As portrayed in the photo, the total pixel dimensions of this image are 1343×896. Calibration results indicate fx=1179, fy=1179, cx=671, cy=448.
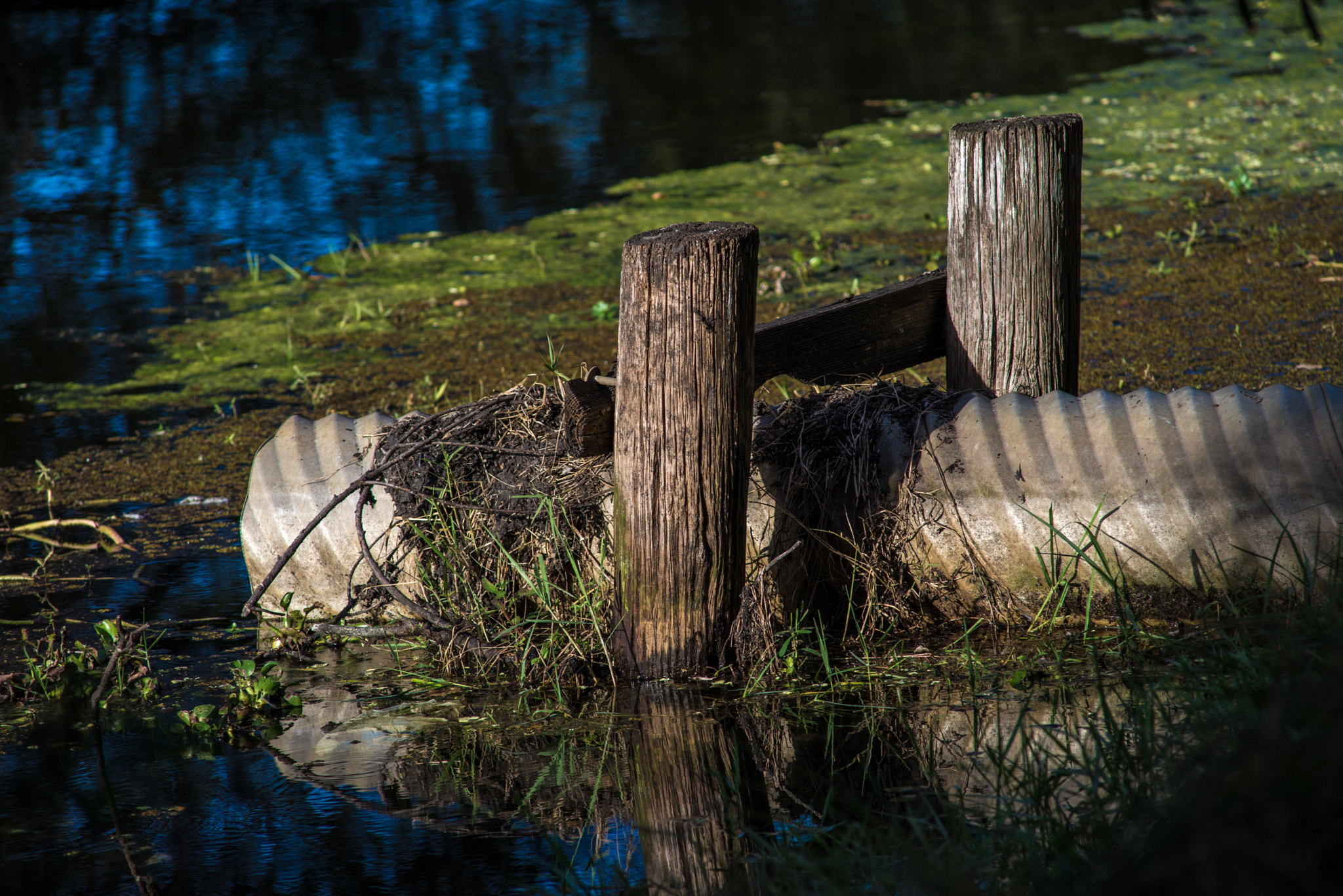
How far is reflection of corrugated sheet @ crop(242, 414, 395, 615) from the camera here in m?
3.44

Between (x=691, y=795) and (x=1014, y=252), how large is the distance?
1.71 metres

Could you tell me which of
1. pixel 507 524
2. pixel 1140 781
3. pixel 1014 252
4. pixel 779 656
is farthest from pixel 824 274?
pixel 1140 781

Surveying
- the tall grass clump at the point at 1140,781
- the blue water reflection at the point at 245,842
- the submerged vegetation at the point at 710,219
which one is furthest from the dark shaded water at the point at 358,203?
the submerged vegetation at the point at 710,219

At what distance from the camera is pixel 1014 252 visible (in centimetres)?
321

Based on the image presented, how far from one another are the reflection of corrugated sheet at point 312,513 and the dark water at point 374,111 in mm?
1942

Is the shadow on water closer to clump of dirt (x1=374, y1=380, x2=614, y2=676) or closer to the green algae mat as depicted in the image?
clump of dirt (x1=374, y1=380, x2=614, y2=676)

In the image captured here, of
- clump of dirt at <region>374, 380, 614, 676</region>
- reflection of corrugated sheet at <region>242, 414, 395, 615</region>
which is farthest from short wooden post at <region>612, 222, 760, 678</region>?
reflection of corrugated sheet at <region>242, 414, 395, 615</region>

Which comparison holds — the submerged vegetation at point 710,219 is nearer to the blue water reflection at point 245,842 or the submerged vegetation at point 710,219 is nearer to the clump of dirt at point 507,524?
the clump of dirt at point 507,524

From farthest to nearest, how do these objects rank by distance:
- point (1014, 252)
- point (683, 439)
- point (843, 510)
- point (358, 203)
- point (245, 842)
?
point (358, 203) < point (1014, 252) < point (843, 510) < point (683, 439) < point (245, 842)

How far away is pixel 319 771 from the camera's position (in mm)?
2703

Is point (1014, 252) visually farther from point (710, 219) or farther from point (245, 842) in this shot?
point (710, 219)

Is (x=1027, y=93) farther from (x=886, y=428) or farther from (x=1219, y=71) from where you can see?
(x=886, y=428)

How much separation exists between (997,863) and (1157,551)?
1.19 meters

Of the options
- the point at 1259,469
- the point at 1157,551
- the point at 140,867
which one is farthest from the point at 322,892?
the point at 1259,469
